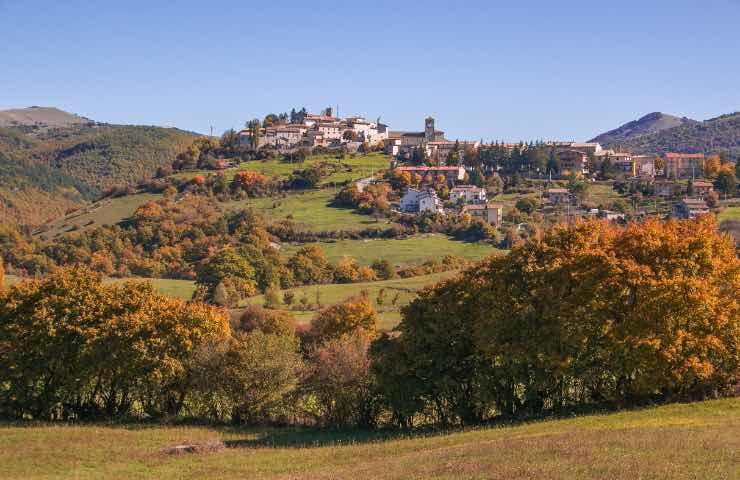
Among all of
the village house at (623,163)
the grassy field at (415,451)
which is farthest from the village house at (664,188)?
the grassy field at (415,451)

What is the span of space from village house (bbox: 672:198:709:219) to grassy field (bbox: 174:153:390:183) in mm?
63430

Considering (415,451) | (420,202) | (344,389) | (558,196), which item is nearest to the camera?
(415,451)

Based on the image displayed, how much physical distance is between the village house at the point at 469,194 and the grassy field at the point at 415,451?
117447mm

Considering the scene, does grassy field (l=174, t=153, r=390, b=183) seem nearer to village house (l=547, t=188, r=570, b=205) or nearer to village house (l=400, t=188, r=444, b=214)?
village house (l=400, t=188, r=444, b=214)

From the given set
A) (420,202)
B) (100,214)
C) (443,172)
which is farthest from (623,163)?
(100,214)

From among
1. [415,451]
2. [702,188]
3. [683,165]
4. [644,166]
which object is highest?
[683,165]

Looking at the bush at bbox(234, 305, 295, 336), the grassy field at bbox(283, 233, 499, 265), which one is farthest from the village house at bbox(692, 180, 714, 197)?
the bush at bbox(234, 305, 295, 336)

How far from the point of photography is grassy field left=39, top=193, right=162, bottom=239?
14991cm

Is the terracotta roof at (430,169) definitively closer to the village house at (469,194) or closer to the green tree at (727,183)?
the village house at (469,194)

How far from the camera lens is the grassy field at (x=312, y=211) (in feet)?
463

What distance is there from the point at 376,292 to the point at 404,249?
31.5 metres

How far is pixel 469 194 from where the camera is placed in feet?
507

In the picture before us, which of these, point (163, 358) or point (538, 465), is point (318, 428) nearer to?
point (163, 358)

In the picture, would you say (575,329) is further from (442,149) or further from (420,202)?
(442,149)
